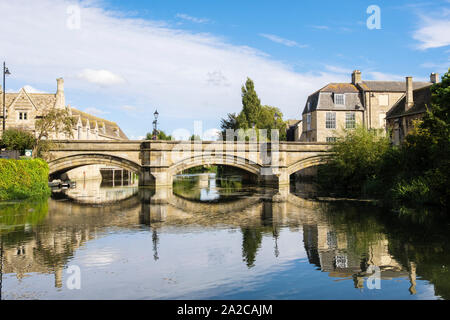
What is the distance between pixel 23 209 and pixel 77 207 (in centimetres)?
314

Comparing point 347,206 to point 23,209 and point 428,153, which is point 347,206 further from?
point 23,209

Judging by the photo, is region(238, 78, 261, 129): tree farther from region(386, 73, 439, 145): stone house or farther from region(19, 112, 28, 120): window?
region(19, 112, 28, 120): window

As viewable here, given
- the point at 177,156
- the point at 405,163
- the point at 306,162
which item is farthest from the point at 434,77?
the point at 177,156

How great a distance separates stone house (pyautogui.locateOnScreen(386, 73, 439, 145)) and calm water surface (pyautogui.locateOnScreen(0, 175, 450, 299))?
89.6 ft

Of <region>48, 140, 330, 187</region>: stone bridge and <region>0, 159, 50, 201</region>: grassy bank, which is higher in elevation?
<region>48, 140, 330, 187</region>: stone bridge

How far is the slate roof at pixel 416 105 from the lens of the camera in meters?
44.1

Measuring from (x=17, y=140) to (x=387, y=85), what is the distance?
45.8 metres

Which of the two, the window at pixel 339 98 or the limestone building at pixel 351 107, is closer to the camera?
the limestone building at pixel 351 107

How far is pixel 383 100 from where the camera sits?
54.7 meters

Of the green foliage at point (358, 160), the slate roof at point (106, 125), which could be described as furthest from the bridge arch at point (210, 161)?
the slate roof at point (106, 125)

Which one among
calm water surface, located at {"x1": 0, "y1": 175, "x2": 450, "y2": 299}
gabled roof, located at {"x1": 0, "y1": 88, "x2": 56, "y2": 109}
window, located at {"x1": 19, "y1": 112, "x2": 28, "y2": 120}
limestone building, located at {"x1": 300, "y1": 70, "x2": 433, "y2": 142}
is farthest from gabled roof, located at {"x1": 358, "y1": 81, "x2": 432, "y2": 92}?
window, located at {"x1": 19, "y1": 112, "x2": 28, "y2": 120}

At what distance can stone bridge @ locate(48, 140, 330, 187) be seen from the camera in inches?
1571

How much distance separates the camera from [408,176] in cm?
2806

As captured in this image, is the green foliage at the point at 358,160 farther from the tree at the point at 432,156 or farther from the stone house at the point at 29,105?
the stone house at the point at 29,105
